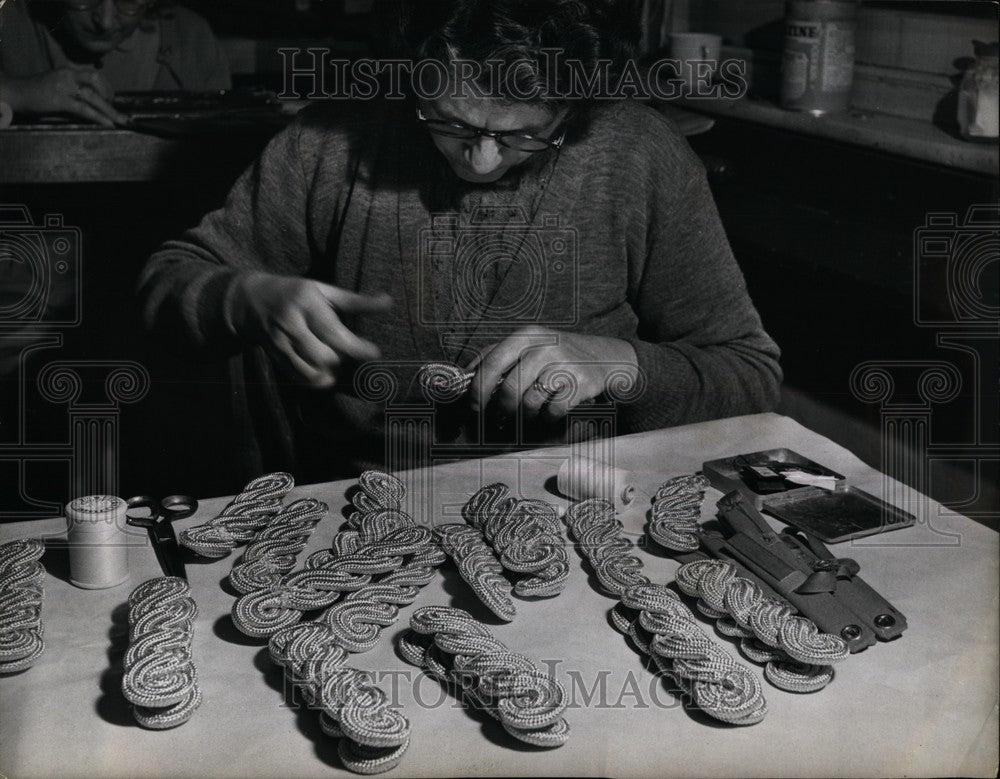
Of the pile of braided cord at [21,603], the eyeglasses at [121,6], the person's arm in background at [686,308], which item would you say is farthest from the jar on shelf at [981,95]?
the pile of braided cord at [21,603]

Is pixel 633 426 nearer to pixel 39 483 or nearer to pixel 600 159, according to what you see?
pixel 600 159

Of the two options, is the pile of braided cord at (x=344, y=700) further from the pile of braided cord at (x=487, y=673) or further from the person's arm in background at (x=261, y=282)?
the person's arm in background at (x=261, y=282)

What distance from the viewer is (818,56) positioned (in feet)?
5.45

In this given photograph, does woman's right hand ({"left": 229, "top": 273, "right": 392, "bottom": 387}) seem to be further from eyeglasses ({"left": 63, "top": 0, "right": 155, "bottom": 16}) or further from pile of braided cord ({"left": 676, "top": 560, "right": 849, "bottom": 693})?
pile of braided cord ({"left": 676, "top": 560, "right": 849, "bottom": 693})

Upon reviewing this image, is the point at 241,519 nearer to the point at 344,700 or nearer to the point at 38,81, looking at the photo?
the point at 344,700

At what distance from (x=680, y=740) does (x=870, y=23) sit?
1.14 meters

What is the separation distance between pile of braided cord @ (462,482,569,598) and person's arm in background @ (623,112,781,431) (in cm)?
29

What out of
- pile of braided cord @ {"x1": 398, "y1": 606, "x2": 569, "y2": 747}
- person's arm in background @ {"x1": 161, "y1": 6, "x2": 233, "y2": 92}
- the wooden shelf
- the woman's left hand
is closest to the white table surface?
pile of braided cord @ {"x1": 398, "y1": 606, "x2": 569, "y2": 747}

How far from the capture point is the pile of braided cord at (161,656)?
1130mm

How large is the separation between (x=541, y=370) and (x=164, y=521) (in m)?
0.61


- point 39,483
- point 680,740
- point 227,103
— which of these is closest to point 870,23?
point 227,103

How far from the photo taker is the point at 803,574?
1.39 meters

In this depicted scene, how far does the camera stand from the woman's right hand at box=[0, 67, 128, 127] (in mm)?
1563

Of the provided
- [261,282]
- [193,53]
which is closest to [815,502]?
[261,282]
